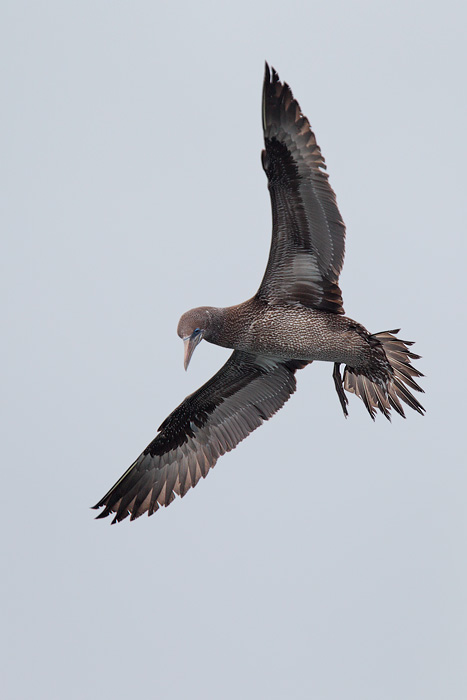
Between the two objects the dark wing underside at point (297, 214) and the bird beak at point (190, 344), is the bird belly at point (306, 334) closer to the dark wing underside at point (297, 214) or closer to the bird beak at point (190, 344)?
the dark wing underside at point (297, 214)

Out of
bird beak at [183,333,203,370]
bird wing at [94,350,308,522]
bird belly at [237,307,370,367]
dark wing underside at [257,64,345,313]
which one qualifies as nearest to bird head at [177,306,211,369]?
bird beak at [183,333,203,370]

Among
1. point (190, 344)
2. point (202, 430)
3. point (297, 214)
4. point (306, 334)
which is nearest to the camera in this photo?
point (297, 214)

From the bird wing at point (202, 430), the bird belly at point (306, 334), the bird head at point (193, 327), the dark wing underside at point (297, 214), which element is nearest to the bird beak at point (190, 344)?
the bird head at point (193, 327)

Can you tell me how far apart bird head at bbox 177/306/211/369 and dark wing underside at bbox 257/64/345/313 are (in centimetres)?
76

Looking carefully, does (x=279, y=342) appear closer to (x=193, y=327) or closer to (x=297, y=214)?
(x=193, y=327)

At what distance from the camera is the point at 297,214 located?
1205 cm

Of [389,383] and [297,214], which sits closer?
[297,214]

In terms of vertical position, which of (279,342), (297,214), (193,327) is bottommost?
(193,327)

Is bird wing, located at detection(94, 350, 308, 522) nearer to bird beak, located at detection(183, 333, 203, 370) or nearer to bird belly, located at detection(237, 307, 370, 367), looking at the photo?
bird belly, located at detection(237, 307, 370, 367)

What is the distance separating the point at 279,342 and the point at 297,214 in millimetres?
1457

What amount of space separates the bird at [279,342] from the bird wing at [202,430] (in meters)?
0.01

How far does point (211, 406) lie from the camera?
46.1 feet

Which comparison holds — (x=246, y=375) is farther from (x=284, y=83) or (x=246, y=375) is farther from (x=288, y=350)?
(x=284, y=83)

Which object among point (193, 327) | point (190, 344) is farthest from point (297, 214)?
point (190, 344)
